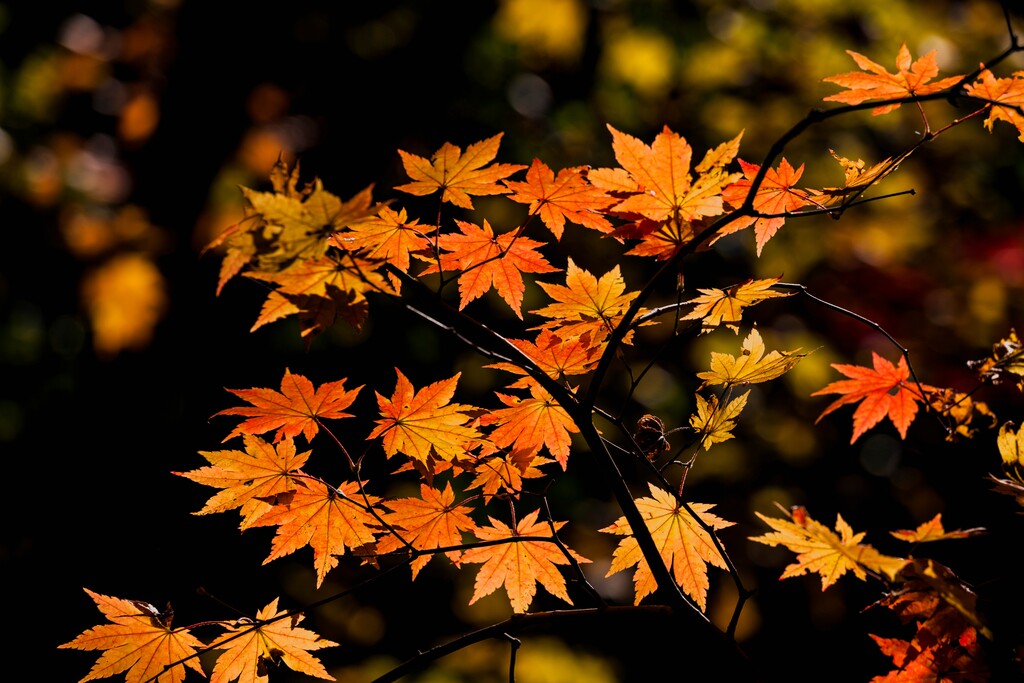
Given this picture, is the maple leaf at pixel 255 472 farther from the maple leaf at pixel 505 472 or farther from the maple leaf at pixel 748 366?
the maple leaf at pixel 748 366

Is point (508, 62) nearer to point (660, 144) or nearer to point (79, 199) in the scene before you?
point (79, 199)

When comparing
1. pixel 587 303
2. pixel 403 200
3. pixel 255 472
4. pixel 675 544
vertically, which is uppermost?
pixel 587 303

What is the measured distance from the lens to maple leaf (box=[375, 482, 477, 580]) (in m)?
1.07

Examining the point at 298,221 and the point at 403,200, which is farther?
the point at 403,200

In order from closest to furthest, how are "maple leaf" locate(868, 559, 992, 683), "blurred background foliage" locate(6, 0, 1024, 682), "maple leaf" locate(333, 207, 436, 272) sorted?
"maple leaf" locate(868, 559, 992, 683) → "maple leaf" locate(333, 207, 436, 272) → "blurred background foliage" locate(6, 0, 1024, 682)

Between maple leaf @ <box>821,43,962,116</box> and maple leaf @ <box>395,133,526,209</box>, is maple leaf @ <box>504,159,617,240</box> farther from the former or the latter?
maple leaf @ <box>821,43,962,116</box>

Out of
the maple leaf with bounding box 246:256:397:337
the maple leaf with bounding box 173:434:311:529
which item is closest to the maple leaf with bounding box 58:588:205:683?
the maple leaf with bounding box 173:434:311:529

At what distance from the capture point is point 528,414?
111cm

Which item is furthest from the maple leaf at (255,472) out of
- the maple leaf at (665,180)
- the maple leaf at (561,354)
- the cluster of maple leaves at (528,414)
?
the maple leaf at (665,180)

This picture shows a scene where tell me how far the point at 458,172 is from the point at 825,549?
30.0 inches

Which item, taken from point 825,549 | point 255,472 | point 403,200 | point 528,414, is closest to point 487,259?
point 528,414

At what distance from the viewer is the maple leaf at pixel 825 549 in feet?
2.57

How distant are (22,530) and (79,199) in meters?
2.30

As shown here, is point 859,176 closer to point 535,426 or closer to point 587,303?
point 587,303
